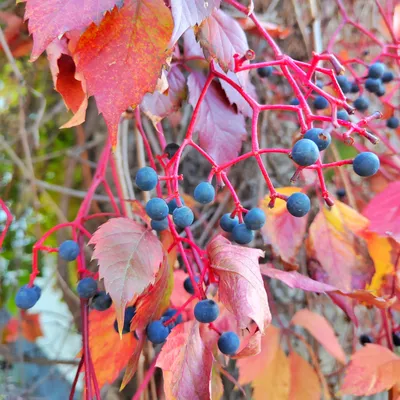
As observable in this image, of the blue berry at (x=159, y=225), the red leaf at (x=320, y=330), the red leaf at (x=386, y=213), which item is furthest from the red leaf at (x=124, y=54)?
the red leaf at (x=320, y=330)

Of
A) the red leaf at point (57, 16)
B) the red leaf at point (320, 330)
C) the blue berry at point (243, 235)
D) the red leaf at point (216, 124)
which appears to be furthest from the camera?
the red leaf at point (320, 330)

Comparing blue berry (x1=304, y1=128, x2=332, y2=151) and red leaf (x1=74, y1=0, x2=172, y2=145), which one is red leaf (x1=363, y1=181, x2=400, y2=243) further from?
red leaf (x1=74, y1=0, x2=172, y2=145)

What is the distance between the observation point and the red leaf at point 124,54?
17.2 inches

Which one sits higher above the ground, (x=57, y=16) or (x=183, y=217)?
(x=57, y=16)

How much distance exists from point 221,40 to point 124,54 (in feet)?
0.52

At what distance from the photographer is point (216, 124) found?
2.12 feet

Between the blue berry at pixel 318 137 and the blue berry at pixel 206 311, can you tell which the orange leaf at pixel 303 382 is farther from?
the blue berry at pixel 318 137

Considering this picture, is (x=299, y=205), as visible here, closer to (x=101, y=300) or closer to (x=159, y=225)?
(x=159, y=225)

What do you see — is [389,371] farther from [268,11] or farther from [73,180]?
[73,180]

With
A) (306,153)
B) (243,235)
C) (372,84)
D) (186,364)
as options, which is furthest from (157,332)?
(372,84)

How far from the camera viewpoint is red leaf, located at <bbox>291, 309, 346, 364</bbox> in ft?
2.91

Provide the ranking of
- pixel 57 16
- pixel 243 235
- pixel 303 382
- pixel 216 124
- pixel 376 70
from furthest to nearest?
pixel 303 382
pixel 376 70
pixel 216 124
pixel 243 235
pixel 57 16

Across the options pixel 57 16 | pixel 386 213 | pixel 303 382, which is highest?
pixel 57 16

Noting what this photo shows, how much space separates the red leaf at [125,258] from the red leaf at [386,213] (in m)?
0.39
